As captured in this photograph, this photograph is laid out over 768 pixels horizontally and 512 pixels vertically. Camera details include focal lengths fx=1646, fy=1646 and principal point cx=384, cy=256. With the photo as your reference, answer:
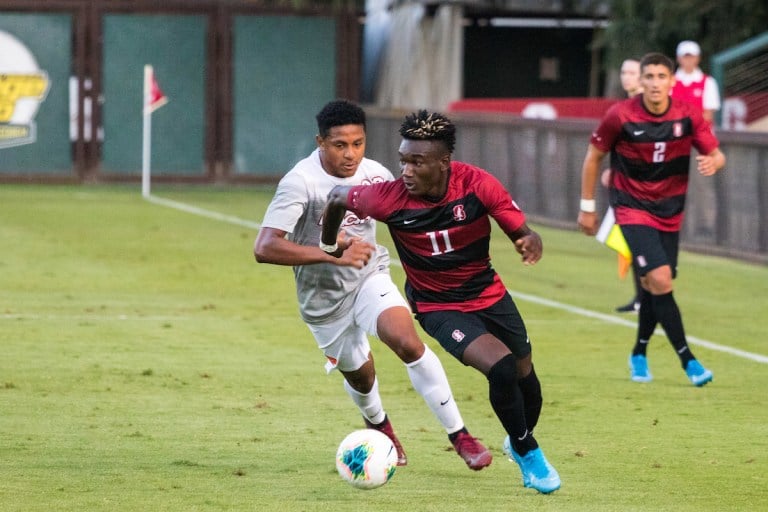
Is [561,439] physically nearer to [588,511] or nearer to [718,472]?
[718,472]

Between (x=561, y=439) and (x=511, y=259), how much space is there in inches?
410

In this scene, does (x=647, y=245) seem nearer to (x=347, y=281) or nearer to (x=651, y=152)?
(x=651, y=152)

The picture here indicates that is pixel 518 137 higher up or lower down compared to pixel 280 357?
higher up

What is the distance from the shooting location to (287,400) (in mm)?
10281

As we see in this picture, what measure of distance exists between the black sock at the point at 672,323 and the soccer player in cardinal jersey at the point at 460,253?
312 centimetres

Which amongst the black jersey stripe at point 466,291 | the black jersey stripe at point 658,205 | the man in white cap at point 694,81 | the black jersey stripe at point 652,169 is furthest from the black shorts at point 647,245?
the man in white cap at point 694,81

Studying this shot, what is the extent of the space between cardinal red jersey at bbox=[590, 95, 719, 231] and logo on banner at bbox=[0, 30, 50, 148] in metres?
20.7

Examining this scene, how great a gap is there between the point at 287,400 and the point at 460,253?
2804mm

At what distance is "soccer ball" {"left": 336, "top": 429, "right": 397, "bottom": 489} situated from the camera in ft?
24.1

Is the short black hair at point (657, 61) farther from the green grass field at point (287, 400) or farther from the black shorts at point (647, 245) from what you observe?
the green grass field at point (287, 400)

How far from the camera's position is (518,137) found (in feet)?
79.9

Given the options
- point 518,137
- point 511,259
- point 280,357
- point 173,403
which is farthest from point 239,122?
point 173,403

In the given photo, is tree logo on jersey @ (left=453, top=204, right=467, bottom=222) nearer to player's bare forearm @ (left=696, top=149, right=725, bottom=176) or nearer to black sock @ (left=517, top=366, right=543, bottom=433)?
black sock @ (left=517, top=366, right=543, bottom=433)

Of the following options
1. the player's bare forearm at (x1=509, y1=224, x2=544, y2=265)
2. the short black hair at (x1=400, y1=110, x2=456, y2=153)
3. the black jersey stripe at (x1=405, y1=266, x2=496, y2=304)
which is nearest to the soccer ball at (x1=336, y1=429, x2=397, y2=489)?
the black jersey stripe at (x1=405, y1=266, x2=496, y2=304)
